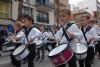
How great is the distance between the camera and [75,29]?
4.77m

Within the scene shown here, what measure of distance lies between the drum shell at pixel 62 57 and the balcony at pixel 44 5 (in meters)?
30.7

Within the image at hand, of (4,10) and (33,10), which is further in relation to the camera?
(33,10)

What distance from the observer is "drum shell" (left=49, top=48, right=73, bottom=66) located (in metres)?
4.33

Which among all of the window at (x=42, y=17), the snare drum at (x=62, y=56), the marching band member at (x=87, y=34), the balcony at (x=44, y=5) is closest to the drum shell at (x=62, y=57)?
the snare drum at (x=62, y=56)

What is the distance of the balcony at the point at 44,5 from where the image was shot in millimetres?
35203

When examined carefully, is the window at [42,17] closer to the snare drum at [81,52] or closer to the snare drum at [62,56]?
the snare drum at [81,52]

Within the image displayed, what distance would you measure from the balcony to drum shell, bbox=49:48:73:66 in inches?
1209

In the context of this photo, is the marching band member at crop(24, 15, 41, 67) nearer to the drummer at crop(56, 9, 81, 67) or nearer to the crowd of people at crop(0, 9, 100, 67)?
the crowd of people at crop(0, 9, 100, 67)

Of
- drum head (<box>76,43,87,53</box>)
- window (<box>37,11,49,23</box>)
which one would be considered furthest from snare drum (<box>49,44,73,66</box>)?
window (<box>37,11,49,23</box>)

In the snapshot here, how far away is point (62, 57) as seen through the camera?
434 cm

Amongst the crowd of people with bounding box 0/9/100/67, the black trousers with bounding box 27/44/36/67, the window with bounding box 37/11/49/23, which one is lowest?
the black trousers with bounding box 27/44/36/67

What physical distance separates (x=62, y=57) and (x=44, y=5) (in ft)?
105

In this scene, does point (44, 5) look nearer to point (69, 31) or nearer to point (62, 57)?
point (69, 31)

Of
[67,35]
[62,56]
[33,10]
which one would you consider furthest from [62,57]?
[33,10]
